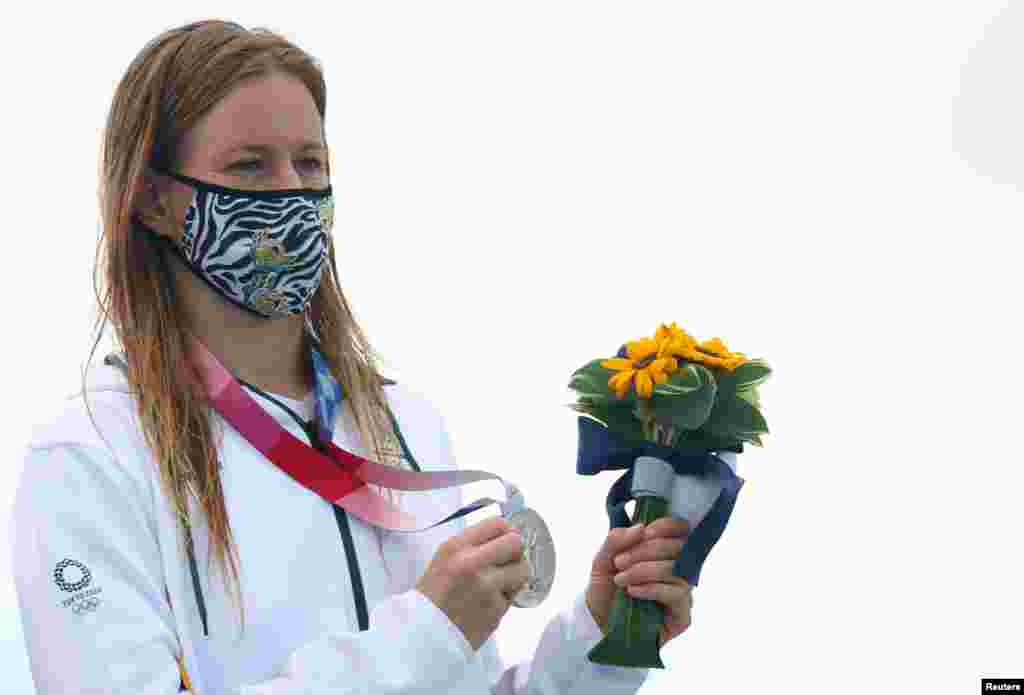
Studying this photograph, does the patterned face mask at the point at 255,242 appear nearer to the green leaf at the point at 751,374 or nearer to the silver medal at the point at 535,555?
the silver medal at the point at 535,555

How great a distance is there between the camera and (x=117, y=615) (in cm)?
152

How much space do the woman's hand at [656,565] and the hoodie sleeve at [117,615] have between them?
24 cm

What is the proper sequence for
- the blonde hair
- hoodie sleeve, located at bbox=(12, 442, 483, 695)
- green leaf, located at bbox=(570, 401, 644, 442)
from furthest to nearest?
green leaf, located at bbox=(570, 401, 644, 442)
the blonde hair
hoodie sleeve, located at bbox=(12, 442, 483, 695)

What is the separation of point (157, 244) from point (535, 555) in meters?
0.59

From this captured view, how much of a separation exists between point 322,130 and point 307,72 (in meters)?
0.07

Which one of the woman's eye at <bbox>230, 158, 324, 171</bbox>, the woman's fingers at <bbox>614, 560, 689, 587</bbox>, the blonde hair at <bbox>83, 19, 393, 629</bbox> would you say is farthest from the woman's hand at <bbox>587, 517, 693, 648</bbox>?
the woman's eye at <bbox>230, 158, 324, 171</bbox>

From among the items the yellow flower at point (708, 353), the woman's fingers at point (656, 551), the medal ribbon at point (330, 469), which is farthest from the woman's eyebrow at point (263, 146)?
the woman's fingers at point (656, 551)

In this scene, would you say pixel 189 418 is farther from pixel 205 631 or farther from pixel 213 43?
pixel 213 43

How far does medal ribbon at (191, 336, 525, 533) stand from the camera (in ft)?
5.65

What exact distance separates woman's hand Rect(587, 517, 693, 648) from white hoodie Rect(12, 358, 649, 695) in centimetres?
22

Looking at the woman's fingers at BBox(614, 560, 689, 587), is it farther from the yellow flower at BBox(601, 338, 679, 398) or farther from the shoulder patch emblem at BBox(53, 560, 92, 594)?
the shoulder patch emblem at BBox(53, 560, 92, 594)

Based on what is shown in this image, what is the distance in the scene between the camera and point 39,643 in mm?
1559

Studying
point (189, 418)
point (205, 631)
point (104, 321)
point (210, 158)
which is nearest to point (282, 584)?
point (205, 631)

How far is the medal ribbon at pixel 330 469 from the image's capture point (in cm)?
172
